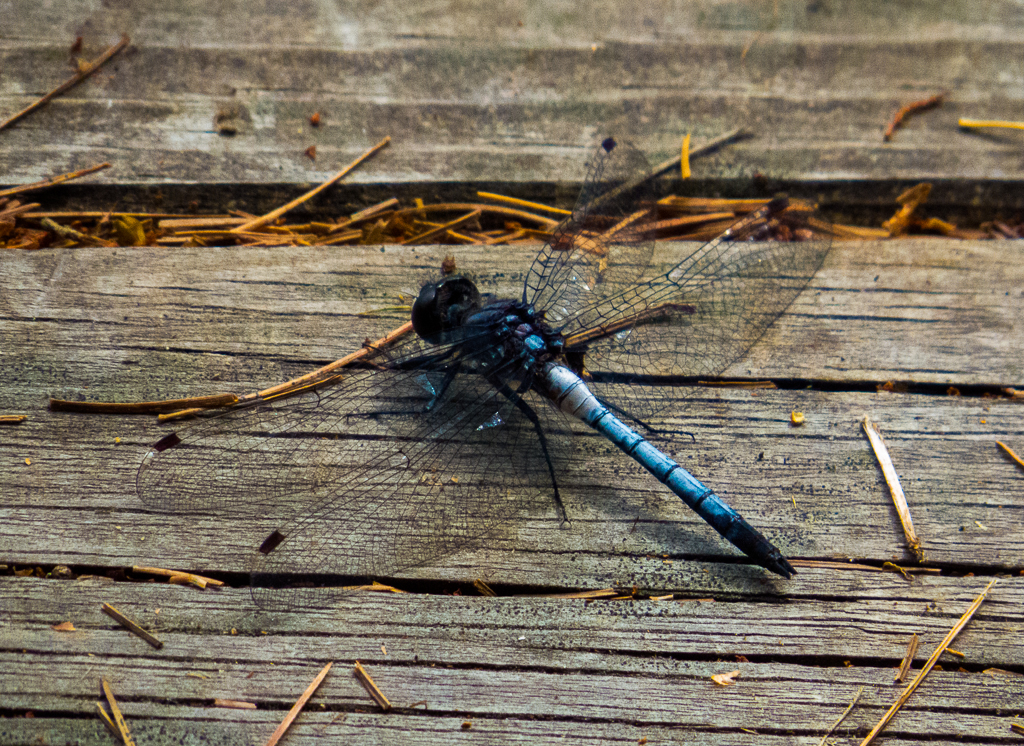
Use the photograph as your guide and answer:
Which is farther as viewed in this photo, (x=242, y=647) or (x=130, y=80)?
(x=130, y=80)

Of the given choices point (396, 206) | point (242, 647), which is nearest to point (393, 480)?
point (242, 647)

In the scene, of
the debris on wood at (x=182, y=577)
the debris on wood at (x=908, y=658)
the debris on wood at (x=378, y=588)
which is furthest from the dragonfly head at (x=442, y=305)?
the debris on wood at (x=908, y=658)

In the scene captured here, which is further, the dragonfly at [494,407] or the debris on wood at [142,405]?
the debris on wood at [142,405]

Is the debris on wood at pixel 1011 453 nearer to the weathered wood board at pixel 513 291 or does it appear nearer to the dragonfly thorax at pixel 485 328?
the weathered wood board at pixel 513 291

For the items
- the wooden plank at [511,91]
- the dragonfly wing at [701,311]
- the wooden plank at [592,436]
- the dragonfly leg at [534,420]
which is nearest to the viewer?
the wooden plank at [592,436]

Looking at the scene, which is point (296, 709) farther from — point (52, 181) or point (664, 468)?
point (52, 181)

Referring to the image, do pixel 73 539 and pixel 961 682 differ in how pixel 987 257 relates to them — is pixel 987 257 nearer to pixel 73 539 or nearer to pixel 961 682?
pixel 961 682
